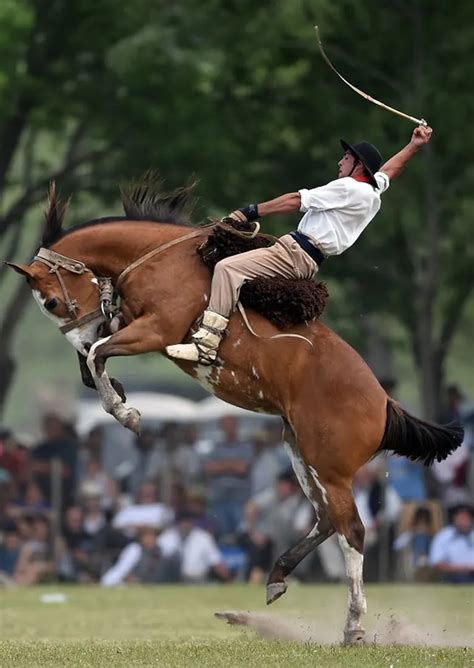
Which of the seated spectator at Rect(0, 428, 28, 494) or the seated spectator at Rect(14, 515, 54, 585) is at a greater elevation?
the seated spectator at Rect(0, 428, 28, 494)

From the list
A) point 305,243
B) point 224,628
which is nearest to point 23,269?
point 305,243

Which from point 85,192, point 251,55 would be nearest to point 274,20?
point 251,55

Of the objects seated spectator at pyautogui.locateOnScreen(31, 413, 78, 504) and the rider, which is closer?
the rider

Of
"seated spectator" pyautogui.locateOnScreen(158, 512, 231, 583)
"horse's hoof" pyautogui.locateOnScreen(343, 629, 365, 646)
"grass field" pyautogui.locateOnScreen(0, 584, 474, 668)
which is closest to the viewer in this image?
"grass field" pyautogui.locateOnScreen(0, 584, 474, 668)

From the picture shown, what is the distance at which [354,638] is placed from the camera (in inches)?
519

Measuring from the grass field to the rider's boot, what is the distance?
2014 mm

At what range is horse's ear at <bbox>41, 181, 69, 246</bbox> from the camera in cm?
1420

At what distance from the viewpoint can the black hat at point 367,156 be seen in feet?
45.1

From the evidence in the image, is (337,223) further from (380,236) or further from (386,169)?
(380,236)

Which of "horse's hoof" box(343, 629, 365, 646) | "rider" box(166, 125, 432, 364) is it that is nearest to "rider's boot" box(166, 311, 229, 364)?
"rider" box(166, 125, 432, 364)

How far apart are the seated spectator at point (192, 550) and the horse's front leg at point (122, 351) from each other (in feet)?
36.9

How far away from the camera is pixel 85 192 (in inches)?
1199

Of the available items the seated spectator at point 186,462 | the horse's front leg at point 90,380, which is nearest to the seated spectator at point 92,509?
the seated spectator at point 186,462

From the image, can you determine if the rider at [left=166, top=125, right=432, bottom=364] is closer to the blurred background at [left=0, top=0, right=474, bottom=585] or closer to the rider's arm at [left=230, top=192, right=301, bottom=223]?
the rider's arm at [left=230, top=192, right=301, bottom=223]
